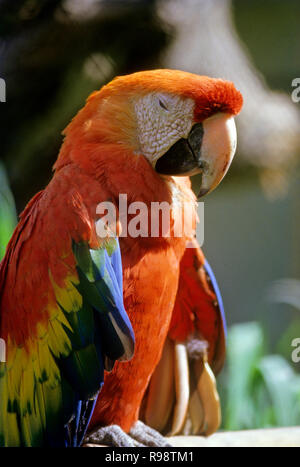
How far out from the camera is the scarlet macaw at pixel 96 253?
571 millimetres

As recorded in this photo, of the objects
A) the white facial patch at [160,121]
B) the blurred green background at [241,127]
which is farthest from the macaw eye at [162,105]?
the blurred green background at [241,127]

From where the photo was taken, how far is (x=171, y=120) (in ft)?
1.94

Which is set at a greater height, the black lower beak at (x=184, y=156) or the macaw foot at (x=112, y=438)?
the black lower beak at (x=184, y=156)

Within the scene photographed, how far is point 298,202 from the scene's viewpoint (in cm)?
169

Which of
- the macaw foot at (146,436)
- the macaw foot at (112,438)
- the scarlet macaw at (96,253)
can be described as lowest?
the macaw foot at (146,436)

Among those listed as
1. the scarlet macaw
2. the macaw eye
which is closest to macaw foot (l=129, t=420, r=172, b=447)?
the scarlet macaw

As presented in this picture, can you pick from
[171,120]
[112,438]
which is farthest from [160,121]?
[112,438]

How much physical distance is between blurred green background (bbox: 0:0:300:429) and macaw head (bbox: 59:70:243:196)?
0.35 m

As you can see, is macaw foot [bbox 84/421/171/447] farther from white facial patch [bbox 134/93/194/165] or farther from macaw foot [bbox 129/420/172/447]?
white facial patch [bbox 134/93/194/165]

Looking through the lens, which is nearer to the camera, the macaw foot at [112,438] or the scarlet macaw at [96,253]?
the scarlet macaw at [96,253]

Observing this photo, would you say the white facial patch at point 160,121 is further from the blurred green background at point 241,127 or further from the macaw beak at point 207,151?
the blurred green background at point 241,127

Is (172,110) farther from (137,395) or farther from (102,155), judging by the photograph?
(137,395)

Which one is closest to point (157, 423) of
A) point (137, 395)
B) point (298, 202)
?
point (137, 395)

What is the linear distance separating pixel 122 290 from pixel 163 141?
18 cm
